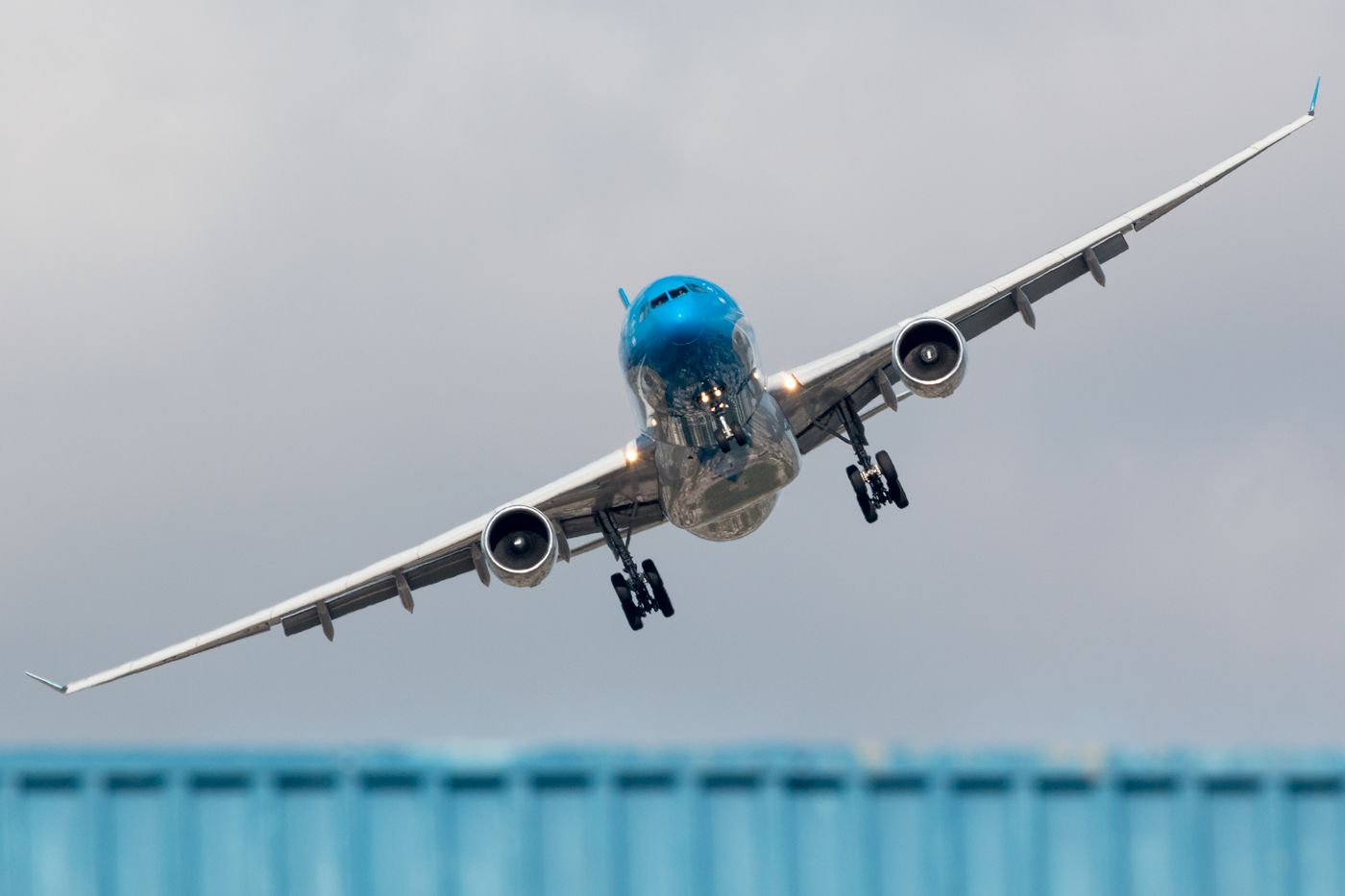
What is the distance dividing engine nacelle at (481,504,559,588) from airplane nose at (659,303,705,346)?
190 inches

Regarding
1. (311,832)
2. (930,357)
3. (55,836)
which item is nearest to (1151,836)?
(311,832)

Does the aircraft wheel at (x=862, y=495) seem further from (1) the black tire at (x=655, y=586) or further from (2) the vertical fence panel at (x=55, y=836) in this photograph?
(2) the vertical fence panel at (x=55, y=836)

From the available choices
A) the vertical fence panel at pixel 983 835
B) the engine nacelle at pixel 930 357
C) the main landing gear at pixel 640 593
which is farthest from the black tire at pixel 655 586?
the vertical fence panel at pixel 983 835

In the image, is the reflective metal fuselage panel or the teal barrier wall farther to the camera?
the reflective metal fuselage panel

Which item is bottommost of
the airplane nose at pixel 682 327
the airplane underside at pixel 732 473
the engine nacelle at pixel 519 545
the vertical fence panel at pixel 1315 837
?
the vertical fence panel at pixel 1315 837

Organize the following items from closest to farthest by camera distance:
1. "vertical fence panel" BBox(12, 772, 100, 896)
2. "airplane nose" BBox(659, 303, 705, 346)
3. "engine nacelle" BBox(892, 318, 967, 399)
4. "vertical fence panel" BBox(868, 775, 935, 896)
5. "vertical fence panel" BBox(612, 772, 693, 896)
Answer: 1. "vertical fence panel" BBox(12, 772, 100, 896)
2. "vertical fence panel" BBox(612, 772, 693, 896)
3. "vertical fence panel" BBox(868, 775, 935, 896)
4. "airplane nose" BBox(659, 303, 705, 346)
5. "engine nacelle" BBox(892, 318, 967, 399)

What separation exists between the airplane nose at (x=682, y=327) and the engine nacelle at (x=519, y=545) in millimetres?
4828

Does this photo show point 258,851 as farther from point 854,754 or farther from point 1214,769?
point 1214,769

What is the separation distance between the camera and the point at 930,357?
92.1 ft

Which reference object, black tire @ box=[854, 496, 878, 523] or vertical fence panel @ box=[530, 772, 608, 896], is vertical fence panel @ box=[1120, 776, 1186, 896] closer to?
vertical fence panel @ box=[530, 772, 608, 896]

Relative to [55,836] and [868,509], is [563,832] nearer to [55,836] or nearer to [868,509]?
[55,836]

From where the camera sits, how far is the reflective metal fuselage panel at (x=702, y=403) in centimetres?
2609

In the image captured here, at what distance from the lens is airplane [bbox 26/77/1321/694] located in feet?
87.3

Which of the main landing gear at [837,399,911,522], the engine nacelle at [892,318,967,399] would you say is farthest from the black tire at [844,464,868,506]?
the engine nacelle at [892,318,967,399]
